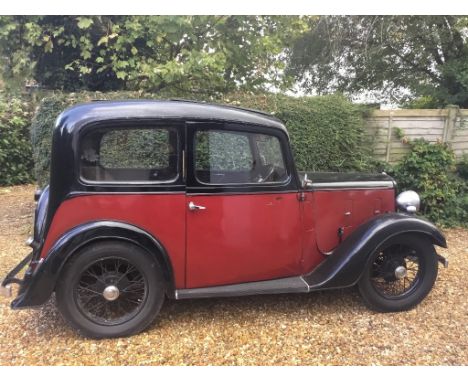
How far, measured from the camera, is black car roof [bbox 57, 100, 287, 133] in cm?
294

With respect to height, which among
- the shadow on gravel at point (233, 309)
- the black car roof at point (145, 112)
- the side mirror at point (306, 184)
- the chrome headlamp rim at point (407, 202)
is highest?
the black car roof at point (145, 112)

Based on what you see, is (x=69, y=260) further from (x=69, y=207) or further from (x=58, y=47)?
(x=58, y=47)

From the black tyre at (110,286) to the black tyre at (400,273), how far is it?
1732mm

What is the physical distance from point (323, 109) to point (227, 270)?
11.0 feet

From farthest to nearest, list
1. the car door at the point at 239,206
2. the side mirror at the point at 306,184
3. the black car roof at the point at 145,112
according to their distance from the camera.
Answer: the side mirror at the point at 306,184, the car door at the point at 239,206, the black car roof at the point at 145,112

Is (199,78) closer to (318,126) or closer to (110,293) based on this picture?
(318,126)

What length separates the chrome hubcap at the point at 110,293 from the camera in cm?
299

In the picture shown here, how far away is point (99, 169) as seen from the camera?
3.06 meters

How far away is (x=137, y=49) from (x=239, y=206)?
3.73m

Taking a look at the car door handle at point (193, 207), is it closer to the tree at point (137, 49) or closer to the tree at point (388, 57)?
the tree at point (137, 49)

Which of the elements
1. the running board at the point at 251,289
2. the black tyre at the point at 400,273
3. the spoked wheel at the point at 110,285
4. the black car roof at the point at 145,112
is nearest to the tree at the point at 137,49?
the black car roof at the point at 145,112

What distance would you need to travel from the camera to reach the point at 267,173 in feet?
11.0

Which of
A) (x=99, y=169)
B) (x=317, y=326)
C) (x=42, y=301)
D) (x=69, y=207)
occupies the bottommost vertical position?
(x=317, y=326)
